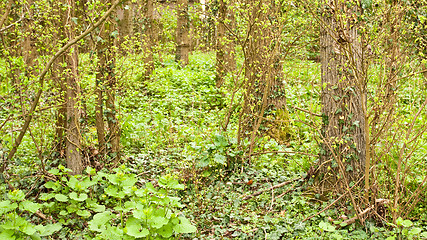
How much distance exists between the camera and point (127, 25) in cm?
1179

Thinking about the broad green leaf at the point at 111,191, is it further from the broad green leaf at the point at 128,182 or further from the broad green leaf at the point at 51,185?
the broad green leaf at the point at 51,185

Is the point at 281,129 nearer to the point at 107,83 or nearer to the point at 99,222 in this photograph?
the point at 107,83

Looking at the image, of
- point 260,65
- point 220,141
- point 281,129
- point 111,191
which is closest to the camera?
point 111,191

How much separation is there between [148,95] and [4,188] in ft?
17.2

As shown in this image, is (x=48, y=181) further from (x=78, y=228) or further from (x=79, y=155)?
(x=78, y=228)

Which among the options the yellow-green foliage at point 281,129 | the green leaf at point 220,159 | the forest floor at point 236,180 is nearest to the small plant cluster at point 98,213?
the forest floor at point 236,180

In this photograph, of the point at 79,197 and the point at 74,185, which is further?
the point at 74,185

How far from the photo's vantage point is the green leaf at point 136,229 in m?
3.43

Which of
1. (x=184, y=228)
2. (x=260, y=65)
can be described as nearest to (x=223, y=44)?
(x=260, y=65)

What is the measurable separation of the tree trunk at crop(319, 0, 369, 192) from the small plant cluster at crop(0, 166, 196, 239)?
192 centimetres

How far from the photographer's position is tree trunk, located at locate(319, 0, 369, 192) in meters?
4.24

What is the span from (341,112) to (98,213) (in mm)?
3033

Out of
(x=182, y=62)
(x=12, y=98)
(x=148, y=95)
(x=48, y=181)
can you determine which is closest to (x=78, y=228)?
(x=48, y=181)

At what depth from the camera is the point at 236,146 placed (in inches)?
221
